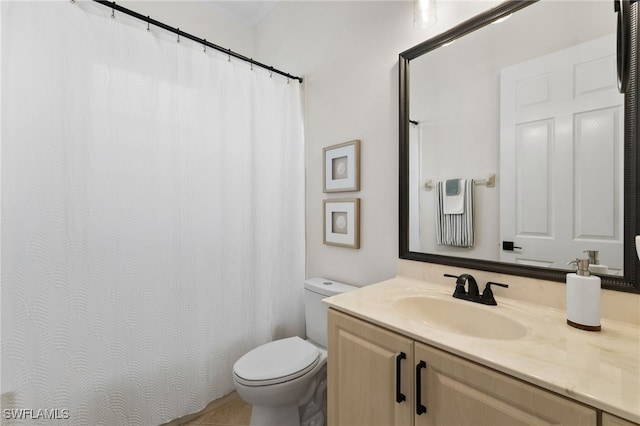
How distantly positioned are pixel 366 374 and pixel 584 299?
0.68 metres

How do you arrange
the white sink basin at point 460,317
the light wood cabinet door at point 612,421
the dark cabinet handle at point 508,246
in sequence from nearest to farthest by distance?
the light wood cabinet door at point 612,421 < the white sink basin at point 460,317 < the dark cabinet handle at point 508,246

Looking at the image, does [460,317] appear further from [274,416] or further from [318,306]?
[274,416]

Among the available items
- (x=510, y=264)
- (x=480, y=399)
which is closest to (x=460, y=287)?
(x=510, y=264)

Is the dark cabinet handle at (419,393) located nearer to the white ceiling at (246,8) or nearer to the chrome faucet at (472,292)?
the chrome faucet at (472,292)

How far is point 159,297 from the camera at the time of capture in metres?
1.40

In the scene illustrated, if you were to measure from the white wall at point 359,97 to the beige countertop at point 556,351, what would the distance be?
596mm

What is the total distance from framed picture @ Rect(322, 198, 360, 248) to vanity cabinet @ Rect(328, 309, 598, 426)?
0.67m

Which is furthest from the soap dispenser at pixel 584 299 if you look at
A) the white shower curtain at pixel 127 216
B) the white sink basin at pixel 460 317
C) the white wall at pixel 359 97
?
the white shower curtain at pixel 127 216

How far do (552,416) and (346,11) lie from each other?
2.00 meters

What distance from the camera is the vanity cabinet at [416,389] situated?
60cm

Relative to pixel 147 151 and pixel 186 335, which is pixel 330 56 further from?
pixel 186 335

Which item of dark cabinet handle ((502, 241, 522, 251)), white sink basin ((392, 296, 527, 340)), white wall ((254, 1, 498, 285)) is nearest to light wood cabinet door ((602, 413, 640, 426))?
white sink basin ((392, 296, 527, 340))

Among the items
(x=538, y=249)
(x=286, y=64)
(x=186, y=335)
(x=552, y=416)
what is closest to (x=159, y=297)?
(x=186, y=335)

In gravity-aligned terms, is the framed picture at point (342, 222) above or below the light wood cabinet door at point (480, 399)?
above
